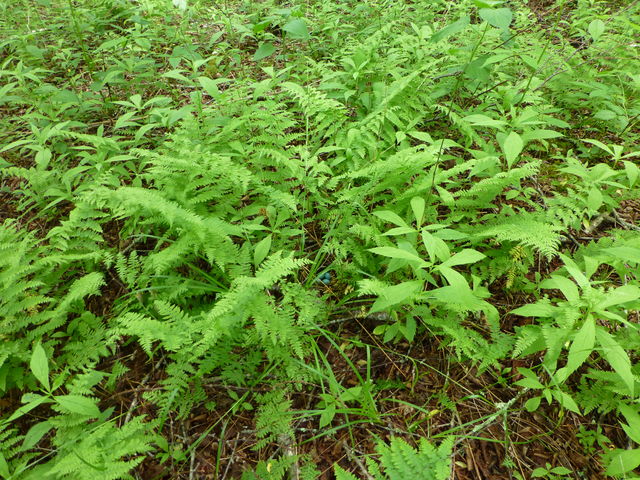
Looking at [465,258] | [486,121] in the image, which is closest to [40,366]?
[465,258]

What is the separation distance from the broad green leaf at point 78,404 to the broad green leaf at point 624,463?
2.95 metres

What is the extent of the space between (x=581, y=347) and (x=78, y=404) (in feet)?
9.47

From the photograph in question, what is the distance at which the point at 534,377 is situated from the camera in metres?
2.26

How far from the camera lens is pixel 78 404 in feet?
6.75

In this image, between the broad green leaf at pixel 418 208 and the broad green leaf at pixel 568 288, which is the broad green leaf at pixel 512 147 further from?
the broad green leaf at pixel 568 288

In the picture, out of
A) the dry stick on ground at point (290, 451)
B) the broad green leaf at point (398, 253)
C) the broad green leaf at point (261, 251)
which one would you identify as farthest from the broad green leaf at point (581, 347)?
the broad green leaf at point (261, 251)

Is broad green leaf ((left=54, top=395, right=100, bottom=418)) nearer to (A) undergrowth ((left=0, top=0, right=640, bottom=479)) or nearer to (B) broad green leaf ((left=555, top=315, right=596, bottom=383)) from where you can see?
(A) undergrowth ((left=0, top=0, right=640, bottom=479))

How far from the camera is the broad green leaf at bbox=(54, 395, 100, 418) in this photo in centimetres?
203

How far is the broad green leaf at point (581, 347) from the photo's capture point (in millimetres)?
1914

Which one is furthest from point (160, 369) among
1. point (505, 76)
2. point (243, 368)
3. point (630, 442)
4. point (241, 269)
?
point (505, 76)

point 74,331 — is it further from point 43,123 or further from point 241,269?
point 43,123

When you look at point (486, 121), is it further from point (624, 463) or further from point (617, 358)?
point (624, 463)

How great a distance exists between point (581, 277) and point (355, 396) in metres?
1.58

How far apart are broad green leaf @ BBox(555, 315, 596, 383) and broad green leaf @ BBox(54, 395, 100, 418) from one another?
273 cm
